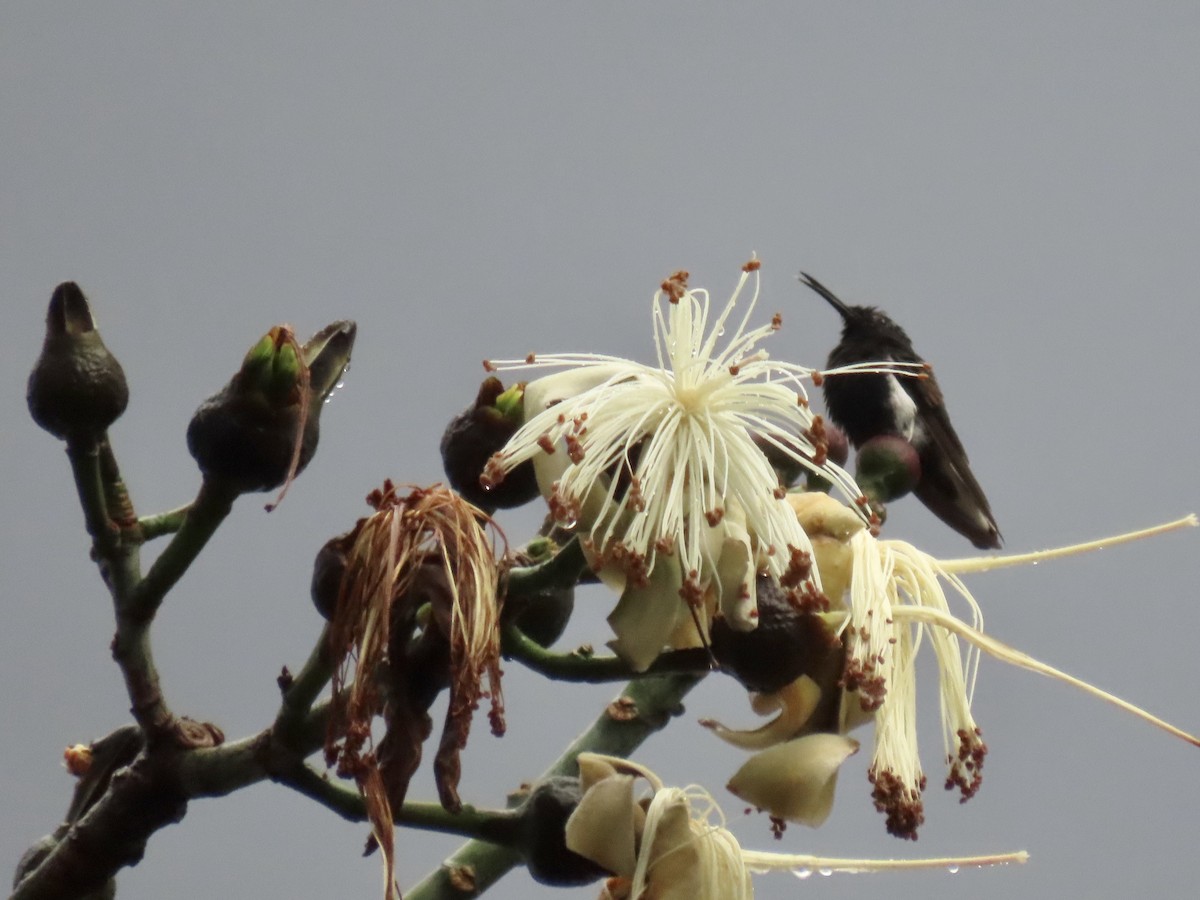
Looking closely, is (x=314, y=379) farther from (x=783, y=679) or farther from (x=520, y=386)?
(x=783, y=679)

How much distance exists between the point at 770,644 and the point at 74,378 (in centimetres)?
71

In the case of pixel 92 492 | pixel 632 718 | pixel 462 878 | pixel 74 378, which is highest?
pixel 74 378

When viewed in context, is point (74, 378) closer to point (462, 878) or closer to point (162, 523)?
point (162, 523)

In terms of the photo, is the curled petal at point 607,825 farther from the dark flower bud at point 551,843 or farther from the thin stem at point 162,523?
the thin stem at point 162,523

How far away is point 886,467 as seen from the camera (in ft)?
6.81

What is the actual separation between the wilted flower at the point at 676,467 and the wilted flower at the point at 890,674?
0.08m

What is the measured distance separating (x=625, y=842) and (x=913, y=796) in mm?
310

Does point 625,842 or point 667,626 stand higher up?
point 667,626

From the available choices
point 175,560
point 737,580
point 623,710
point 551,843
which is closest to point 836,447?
point 623,710

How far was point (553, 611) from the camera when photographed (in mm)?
1604

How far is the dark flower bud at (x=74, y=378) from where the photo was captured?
56.6 inches

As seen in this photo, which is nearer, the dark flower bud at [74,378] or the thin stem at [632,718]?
the dark flower bud at [74,378]

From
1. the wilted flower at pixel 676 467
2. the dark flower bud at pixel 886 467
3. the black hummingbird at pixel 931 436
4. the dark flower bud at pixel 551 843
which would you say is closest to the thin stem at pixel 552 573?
the wilted flower at pixel 676 467

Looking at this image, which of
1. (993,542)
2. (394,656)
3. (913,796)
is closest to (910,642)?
(913,796)
